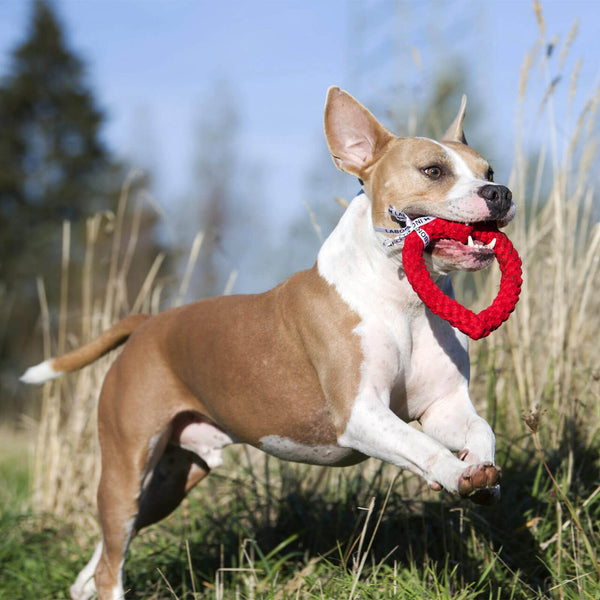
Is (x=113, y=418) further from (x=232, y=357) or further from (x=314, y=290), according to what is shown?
(x=314, y=290)

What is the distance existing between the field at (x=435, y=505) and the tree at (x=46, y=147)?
1678cm

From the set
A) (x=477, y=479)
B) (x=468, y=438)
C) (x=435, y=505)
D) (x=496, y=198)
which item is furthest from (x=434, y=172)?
(x=435, y=505)

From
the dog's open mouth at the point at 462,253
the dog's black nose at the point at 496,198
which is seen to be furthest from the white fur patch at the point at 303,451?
the dog's black nose at the point at 496,198

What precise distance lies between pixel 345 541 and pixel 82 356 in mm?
1803

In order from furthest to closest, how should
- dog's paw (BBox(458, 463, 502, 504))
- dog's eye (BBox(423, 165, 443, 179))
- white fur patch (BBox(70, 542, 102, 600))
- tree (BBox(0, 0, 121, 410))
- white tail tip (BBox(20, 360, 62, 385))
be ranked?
tree (BBox(0, 0, 121, 410)), white tail tip (BBox(20, 360, 62, 385)), white fur patch (BBox(70, 542, 102, 600)), dog's eye (BBox(423, 165, 443, 179)), dog's paw (BBox(458, 463, 502, 504))

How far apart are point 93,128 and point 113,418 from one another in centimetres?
2056

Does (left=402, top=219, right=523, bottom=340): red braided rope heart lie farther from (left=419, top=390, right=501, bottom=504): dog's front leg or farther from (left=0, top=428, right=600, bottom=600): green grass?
(left=0, top=428, right=600, bottom=600): green grass

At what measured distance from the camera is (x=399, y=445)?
2832mm

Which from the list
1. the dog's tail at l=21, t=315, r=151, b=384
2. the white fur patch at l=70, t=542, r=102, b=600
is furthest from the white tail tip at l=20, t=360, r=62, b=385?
the white fur patch at l=70, t=542, r=102, b=600

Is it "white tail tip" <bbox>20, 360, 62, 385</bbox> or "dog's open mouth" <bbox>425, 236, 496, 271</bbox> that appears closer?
"dog's open mouth" <bbox>425, 236, 496, 271</bbox>

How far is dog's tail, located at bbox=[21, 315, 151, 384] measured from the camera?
14.9 ft

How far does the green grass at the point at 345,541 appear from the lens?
3.45 metres

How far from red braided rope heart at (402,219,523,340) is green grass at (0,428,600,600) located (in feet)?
2.74

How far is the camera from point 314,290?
346 cm
